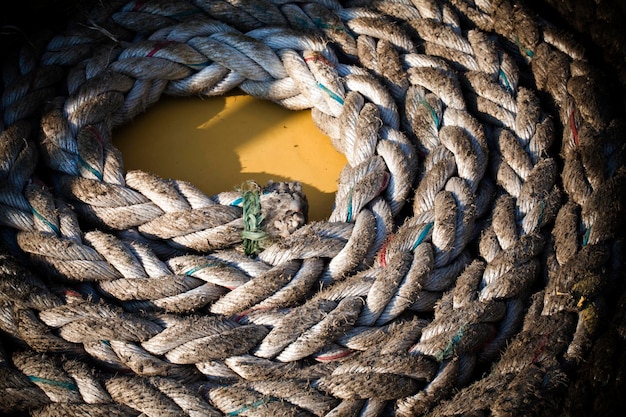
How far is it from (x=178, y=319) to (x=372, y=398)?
21.6 inches

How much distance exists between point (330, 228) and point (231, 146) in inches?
20.4

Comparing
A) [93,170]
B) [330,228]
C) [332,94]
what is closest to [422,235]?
[330,228]

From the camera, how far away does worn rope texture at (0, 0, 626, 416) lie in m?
1.99

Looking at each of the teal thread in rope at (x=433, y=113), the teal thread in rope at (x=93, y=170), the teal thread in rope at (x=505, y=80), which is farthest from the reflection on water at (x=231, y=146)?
the teal thread in rope at (x=505, y=80)

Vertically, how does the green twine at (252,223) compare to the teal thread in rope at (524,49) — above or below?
below

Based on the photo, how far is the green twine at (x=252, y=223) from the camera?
2237 millimetres

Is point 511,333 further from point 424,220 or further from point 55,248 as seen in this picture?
point 55,248

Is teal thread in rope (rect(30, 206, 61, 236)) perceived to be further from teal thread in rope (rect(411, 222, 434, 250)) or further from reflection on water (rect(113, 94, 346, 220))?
teal thread in rope (rect(411, 222, 434, 250))

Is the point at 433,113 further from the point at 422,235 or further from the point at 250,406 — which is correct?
the point at 250,406

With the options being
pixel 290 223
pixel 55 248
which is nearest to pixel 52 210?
pixel 55 248

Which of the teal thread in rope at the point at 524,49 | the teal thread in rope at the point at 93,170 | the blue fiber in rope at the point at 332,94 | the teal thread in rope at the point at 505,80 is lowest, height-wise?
the teal thread in rope at the point at 93,170

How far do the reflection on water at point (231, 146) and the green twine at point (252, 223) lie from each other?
0.20 meters

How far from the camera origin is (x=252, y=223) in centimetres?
224

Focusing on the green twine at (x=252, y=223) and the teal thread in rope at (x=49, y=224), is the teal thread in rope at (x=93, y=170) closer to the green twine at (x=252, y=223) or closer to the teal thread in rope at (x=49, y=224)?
the teal thread in rope at (x=49, y=224)
